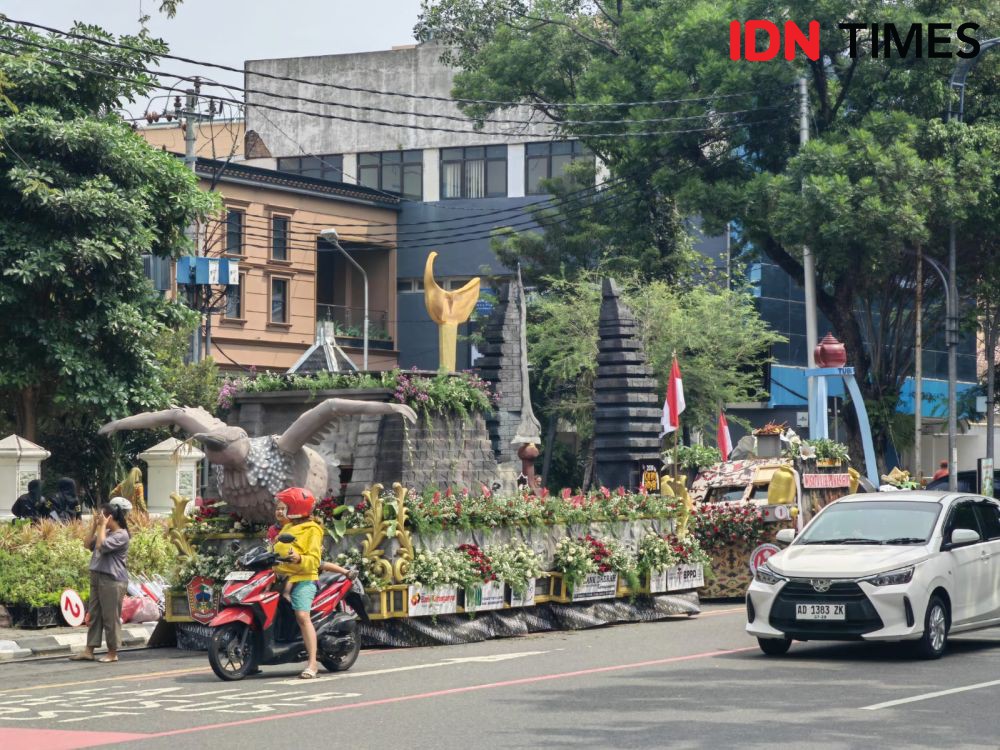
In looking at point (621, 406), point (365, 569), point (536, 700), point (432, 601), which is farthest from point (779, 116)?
point (536, 700)

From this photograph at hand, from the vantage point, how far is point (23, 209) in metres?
27.5

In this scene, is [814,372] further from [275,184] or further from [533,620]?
[275,184]

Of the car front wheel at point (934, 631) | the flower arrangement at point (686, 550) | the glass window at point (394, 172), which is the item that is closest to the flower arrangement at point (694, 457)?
the flower arrangement at point (686, 550)

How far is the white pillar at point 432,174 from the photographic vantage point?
6494 centimetres

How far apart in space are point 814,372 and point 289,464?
13.0 m

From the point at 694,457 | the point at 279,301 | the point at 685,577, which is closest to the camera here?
the point at 685,577

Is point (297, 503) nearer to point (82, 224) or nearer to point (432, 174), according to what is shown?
point (82, 224)

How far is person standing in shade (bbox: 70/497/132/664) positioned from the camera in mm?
16562

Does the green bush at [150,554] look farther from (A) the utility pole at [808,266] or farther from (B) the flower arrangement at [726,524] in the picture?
(A) the utility pole at [808,266]

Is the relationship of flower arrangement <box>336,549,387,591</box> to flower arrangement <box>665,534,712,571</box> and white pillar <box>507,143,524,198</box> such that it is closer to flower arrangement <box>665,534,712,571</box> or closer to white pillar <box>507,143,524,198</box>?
flower arrangement <box>665,534,712,571</box>

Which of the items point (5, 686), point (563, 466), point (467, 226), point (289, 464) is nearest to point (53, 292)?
point (289, 464)

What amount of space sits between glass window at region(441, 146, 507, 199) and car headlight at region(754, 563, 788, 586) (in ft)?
160

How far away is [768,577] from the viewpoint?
601 inches

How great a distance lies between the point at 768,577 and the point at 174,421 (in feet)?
20.2
